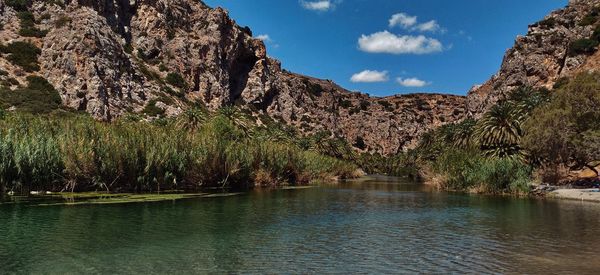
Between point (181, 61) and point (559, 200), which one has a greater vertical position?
point (181, 61)

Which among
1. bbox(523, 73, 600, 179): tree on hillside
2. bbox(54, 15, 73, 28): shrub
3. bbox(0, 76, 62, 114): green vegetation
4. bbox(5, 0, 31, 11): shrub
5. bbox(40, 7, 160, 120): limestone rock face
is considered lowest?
bbox(523, 73, 600, 179): tree on hillside

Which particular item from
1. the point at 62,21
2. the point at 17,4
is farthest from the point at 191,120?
the point at 17,4

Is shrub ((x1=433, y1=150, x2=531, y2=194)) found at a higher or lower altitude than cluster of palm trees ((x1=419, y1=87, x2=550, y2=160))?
lower

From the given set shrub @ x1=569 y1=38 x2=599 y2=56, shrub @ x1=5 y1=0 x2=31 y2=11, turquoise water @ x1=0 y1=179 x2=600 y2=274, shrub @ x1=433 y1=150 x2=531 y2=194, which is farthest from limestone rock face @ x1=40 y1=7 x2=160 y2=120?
shrub @ x1=569 y1=38 x2=599 y2=56

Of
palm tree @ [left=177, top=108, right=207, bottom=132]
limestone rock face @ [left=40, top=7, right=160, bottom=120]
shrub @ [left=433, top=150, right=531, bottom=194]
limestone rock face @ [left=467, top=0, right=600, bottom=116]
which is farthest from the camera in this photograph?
limestone rock face @ [left=467, top=0, right=600, bottom=116]

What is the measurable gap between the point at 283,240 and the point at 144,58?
12710 centimetres

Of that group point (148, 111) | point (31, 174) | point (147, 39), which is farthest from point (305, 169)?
point (147, 39)

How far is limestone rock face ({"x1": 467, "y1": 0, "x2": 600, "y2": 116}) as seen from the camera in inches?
5089

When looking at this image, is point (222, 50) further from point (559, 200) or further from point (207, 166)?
point (559, 200)

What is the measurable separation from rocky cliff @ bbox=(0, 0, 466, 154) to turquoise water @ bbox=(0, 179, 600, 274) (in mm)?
81380

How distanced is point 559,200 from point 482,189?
34.1ft

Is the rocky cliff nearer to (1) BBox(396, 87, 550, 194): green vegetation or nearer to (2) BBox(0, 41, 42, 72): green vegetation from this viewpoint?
(2) BBox(0, 41, 42, 72): green vegetation

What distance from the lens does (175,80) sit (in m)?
135

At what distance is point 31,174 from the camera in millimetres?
35844
